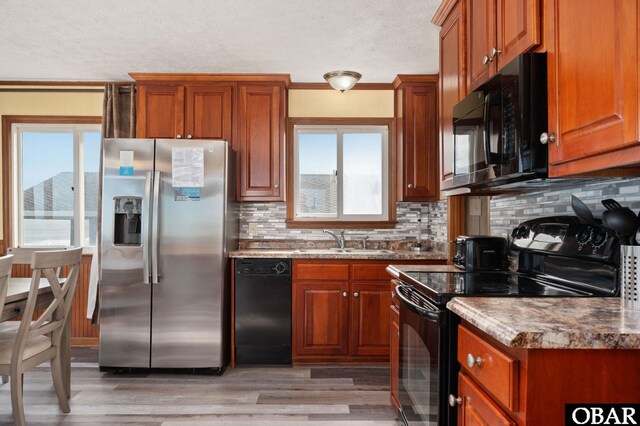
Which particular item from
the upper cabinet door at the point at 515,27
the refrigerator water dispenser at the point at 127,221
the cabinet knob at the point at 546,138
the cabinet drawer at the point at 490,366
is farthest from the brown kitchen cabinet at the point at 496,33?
the refrigerator water dispenser at the point at 127,221

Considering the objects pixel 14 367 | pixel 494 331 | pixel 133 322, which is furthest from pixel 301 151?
pixel 494 331

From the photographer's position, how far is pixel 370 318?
3.54 meters

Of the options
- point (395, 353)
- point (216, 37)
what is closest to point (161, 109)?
point (216, 37)

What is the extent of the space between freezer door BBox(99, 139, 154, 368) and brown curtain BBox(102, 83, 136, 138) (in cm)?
72

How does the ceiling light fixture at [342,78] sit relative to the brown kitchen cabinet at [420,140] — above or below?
above

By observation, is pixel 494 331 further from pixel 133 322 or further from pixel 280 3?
pixel 133 322

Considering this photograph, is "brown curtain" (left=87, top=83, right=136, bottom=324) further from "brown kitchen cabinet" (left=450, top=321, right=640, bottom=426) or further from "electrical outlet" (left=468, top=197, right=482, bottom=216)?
"brown kitchen cabinet" (left=450, top=321, right=640, bottom=426)

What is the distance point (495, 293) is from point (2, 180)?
4.38m

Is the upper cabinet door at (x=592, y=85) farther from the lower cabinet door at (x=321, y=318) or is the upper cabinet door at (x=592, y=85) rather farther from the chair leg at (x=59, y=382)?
the chair leg at (x=59, y=382)

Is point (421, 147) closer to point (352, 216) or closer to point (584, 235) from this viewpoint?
point (352, 216)

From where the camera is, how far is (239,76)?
378 centimetres

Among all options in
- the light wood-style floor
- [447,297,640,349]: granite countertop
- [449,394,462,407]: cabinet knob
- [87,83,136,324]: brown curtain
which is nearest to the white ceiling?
[87,83,136,324]: brown curtain

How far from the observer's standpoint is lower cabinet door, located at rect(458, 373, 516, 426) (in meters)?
1.15

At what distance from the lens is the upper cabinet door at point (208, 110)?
3.81 meters
